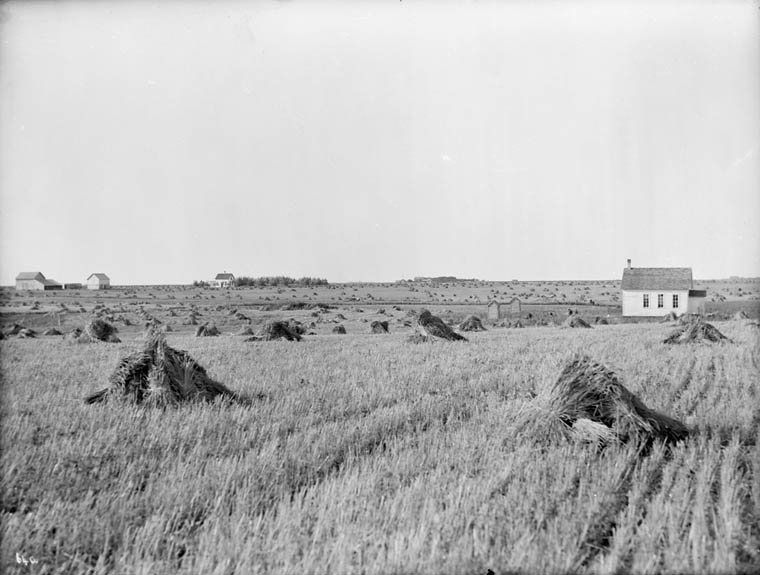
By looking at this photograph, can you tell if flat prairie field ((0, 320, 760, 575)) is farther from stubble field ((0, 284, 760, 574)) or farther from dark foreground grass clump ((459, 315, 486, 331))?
dark foreground grass clump ((459, 315, 486, 331))

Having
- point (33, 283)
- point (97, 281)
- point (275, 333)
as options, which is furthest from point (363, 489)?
point (97, 281)

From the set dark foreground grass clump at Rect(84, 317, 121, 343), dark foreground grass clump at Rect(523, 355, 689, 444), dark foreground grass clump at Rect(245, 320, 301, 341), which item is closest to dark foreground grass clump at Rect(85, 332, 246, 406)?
dark foreground grass clump at Rect(523, 355, 689, 444)

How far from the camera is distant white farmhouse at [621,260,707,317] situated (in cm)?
4791

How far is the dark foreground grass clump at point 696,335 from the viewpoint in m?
20.1

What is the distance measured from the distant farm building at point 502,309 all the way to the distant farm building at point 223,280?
235 feet

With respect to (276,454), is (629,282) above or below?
above

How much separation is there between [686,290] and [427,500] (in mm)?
50193

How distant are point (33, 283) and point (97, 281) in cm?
1449

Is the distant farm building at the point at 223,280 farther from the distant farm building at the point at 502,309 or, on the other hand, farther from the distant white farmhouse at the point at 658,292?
the distant white farmhouse at the point at 658,292

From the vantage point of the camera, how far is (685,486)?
5.20 m

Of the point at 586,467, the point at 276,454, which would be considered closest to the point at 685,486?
the point at 586,467

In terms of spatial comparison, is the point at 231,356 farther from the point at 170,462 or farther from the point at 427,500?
the point at 427,500

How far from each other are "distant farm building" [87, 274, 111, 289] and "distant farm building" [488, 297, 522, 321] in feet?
A: 291

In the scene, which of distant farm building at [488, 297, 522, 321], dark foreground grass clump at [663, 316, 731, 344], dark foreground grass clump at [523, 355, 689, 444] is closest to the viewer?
dark foreground grass clump at [523, 355, 689, 444]
